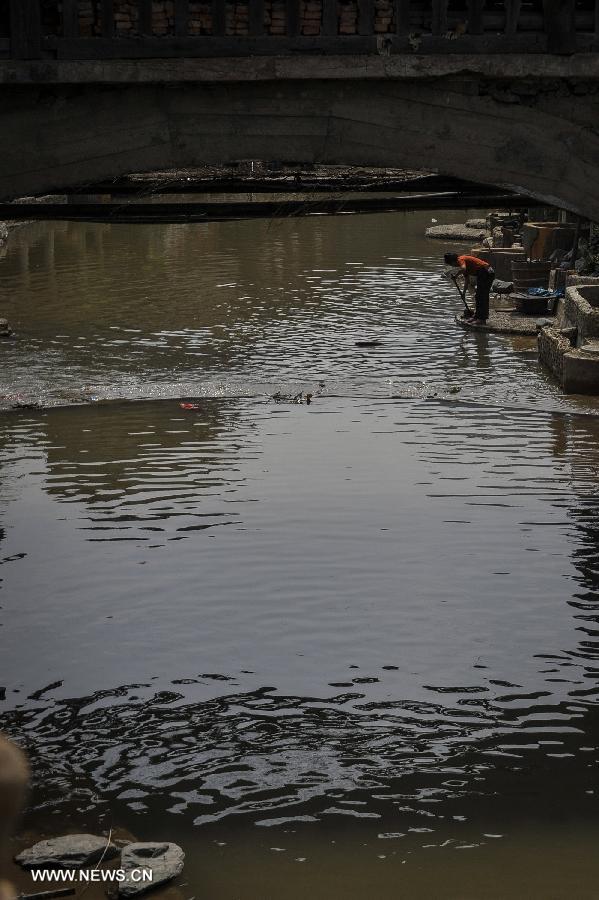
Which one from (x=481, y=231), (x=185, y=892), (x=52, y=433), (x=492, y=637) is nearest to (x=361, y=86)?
(x=492, y=637)

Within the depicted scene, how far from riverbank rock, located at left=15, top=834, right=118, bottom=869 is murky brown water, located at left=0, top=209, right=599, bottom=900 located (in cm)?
34

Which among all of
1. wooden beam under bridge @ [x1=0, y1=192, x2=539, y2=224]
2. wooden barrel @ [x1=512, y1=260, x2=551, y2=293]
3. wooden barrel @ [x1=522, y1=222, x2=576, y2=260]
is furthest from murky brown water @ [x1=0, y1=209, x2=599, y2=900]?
wooden barrel @ [x1=522, y1=222, x2=576, y2=260]

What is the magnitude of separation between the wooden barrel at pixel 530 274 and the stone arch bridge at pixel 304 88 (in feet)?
52.5

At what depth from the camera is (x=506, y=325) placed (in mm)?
21688

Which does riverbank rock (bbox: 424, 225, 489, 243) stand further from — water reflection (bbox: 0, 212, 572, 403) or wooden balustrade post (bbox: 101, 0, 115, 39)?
wooden balustrade post (bbox: 101, 0, 115, 39)

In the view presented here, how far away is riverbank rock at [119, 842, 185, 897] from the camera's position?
6.08 m

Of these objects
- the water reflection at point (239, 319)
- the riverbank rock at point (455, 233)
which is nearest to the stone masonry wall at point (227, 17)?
the water reflection at point (239, 319)

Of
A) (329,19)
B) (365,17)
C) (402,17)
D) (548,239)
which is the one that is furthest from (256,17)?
(548,239)

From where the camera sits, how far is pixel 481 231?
35906mm

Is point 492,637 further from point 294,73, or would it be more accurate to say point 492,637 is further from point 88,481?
point 88,481

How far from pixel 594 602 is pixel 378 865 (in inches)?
150

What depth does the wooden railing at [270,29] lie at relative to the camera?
8438mm

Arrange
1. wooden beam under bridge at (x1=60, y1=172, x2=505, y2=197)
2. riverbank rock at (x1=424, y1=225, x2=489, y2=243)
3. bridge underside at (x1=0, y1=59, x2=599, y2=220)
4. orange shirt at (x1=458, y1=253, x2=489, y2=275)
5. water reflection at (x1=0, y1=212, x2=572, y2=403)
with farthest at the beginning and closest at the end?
1. riverbank rock at (x1=424, y1=225, x2=489, y2=243)
2. orange shirt at (x1=458, y1=253, x2=489, y2=275)
3. water reflection at (x1=0, y1=212, x2=572, y2=403)
4. wooden beam under bridge at (x1=60, y1=172, x2=505, y2=197)
5. bridge underside at (x1=0, y1=59, x2=599, y2=220)

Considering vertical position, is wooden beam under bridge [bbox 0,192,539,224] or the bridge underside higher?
the bridge underside
